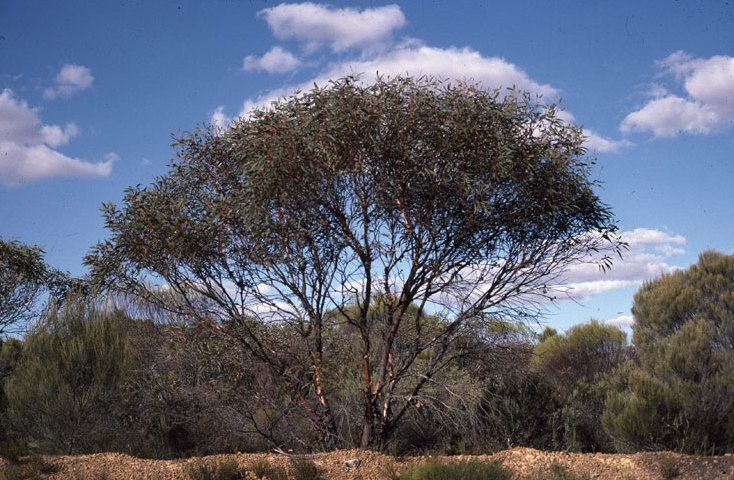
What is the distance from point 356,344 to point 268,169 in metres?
5.52

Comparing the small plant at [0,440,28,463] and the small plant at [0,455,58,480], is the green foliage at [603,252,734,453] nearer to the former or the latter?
the small plant at [0,455,58,480]

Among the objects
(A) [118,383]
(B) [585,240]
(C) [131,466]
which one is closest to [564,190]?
(B) [585,240]

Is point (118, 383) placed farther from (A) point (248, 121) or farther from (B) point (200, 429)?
(A) point (248, 121)

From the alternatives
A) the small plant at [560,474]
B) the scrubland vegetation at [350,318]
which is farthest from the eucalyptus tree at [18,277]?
the small plant at [560,474]

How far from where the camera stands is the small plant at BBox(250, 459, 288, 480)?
1068 cm

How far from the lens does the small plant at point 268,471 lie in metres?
10.7

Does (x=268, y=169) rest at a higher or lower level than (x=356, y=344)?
higher

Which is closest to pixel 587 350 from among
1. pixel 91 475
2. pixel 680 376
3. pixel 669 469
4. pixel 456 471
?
pixel 680 376

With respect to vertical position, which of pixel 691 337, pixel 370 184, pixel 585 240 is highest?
pixel 370 184

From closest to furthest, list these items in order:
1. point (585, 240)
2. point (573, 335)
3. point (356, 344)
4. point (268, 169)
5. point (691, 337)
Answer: point (268, 169) < point (585, 240) < point (356, 344) < point (691, 337) < point (573, 335)

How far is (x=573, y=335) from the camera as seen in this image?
25.8 meters

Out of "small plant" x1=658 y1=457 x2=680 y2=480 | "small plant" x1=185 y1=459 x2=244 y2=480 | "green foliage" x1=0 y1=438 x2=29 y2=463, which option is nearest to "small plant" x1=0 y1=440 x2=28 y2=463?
"green foliage" x1=0 y1=438 x2=29 y2=463

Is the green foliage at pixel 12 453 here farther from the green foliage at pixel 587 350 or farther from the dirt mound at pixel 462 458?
the green foliage at pixel 587 350

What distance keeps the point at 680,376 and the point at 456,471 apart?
27.2ft
